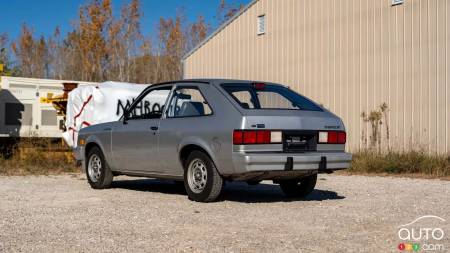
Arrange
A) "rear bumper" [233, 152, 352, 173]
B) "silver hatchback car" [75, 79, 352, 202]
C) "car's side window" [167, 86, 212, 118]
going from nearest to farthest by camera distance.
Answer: "rear bumper" [233, 152, 352, 173] → "silver hatchback car" [75, 79, 352, 202] → "car's side window" [167, 86, 212, 118]

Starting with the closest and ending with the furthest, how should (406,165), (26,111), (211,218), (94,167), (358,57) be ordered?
1. (211,218)
2. (94,167)
3. (406,165)
4. (26,111)
5. (358,57)

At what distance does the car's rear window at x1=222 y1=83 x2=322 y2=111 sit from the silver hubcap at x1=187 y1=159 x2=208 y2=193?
1.04 metres

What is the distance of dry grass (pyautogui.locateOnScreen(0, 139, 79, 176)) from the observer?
51.8 feet

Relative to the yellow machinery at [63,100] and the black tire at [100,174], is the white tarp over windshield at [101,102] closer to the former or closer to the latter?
the yellow machinery at [63,100]

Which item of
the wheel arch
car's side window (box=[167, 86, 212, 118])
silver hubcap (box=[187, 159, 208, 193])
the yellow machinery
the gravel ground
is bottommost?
the gravel ground

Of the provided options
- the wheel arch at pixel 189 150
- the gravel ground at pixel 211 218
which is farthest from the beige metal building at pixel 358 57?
the wheel arch at pixel 189 150

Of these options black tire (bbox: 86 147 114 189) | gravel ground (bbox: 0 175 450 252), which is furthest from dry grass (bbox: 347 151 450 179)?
black tire (bbox: 86 147 114 189)

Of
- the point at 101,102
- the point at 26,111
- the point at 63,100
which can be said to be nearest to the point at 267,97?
the point at 101,102

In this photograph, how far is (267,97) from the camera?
954 centimetres

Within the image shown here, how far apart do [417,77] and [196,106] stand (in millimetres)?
9879

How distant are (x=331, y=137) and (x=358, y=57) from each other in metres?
11.0

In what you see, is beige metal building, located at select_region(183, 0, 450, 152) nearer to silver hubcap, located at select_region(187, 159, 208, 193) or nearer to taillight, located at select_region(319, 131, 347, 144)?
taillight, located at select_region(319, 131, 347, 144)

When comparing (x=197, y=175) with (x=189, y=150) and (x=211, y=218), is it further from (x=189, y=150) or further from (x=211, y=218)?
(x=211, y=218)

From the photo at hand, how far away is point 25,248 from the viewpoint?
18.9 ft
